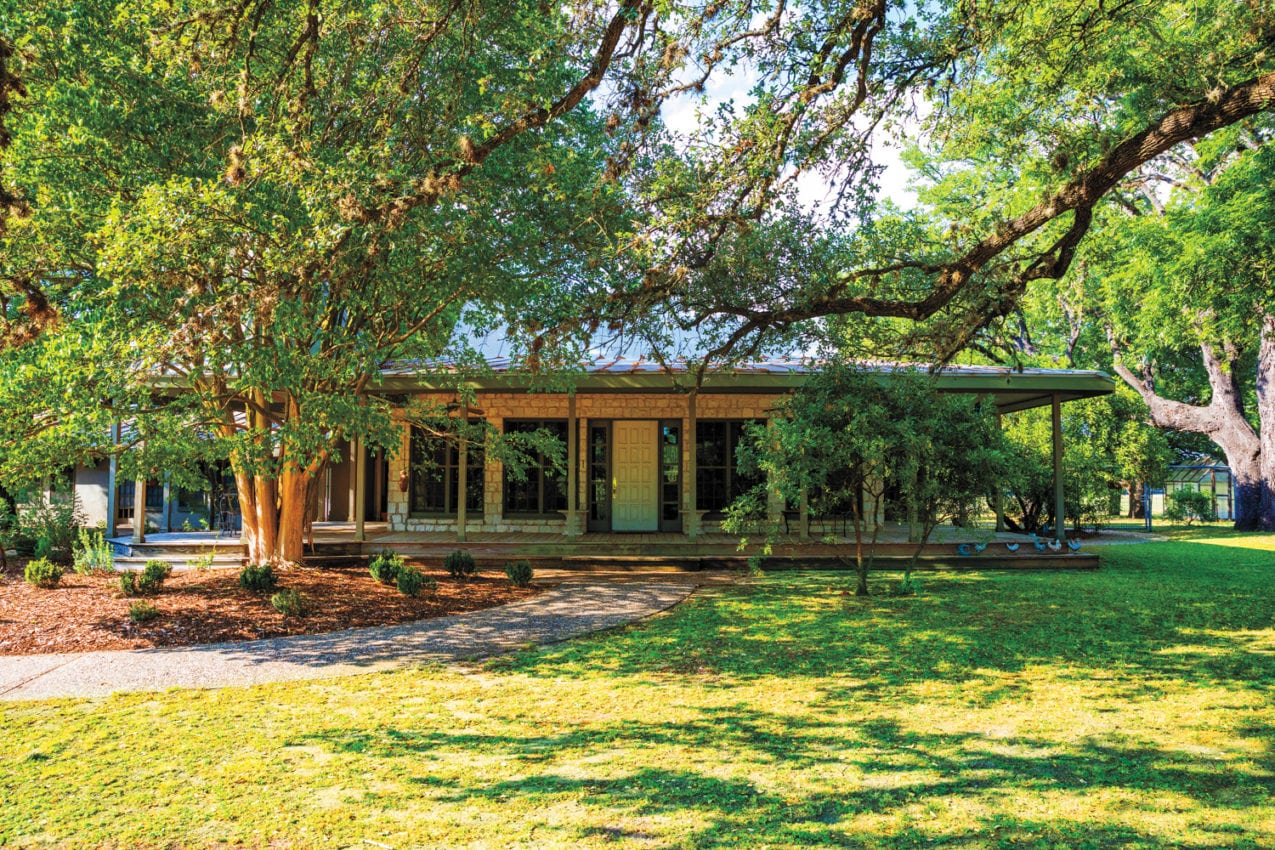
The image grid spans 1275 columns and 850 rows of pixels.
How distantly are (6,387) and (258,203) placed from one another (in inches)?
108

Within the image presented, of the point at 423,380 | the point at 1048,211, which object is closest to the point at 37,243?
the point at 423,380

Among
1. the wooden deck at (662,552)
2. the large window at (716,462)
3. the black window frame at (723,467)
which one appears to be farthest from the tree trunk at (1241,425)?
the large window at (716,462)

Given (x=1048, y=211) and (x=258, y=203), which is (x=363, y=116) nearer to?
(x=258, y=203)

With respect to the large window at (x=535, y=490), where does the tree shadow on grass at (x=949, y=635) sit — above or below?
below

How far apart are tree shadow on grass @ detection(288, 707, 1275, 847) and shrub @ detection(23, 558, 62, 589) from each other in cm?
743

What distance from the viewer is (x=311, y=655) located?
6891 mm

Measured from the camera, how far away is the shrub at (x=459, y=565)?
11000mm

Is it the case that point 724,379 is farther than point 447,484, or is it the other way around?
point 447,484

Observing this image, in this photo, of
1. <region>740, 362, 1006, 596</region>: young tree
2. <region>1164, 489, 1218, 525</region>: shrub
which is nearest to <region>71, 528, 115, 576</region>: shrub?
<region>740, 362, 1006, 596</region>: young tree

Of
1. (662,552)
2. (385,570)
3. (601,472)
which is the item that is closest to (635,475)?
A: (601,472)

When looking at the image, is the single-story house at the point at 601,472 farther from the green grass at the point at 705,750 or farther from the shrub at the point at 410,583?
the green grass at the point at 705,750

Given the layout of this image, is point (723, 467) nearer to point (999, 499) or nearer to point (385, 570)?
point (999, 499)

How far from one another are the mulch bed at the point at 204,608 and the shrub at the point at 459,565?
139 millimetres

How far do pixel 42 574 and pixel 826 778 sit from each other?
33.1 ft
